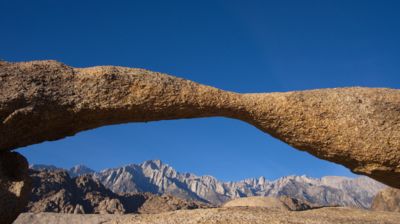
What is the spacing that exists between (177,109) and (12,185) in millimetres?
4029

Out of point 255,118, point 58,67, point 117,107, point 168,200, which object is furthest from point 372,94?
point 168,200

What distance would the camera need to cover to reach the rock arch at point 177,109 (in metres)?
9.69

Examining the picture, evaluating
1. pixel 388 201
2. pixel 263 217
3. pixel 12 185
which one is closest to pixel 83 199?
pixel 388 201

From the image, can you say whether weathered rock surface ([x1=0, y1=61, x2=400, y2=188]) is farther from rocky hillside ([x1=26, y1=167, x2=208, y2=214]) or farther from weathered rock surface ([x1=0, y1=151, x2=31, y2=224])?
rocky hillside ([x1=26, y1=167, x2=208, y2=214])

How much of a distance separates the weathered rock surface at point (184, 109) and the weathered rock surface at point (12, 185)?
1.12 feet

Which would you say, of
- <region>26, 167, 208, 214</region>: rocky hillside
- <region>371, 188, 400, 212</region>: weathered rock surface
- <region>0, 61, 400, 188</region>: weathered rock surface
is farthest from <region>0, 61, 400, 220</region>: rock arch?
<region>26, 167, 208, 214</region>: rocky hillside

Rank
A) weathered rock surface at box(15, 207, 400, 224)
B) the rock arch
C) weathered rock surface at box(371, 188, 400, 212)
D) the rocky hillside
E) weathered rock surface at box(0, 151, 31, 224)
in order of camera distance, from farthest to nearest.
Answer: the rocky hillside, weathered rock surface at box(371, 188, 400, 212), the rock arch, weathered rock surface at box(0, 151, 31, 224), weathered rock surface at box(15, 207, 400, 224)

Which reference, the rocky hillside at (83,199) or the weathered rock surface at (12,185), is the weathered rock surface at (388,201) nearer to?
the rocky hillside at (83,199)

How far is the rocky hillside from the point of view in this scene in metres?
49.1

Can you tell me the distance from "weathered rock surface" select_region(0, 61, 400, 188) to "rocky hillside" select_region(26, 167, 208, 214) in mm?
36702

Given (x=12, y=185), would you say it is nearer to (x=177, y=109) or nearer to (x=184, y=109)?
(x=177, y=109)

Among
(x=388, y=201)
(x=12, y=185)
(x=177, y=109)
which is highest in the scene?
(x=177, y=109)

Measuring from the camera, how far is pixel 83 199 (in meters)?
55.5

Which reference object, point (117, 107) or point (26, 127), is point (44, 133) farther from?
point (117, 107)
